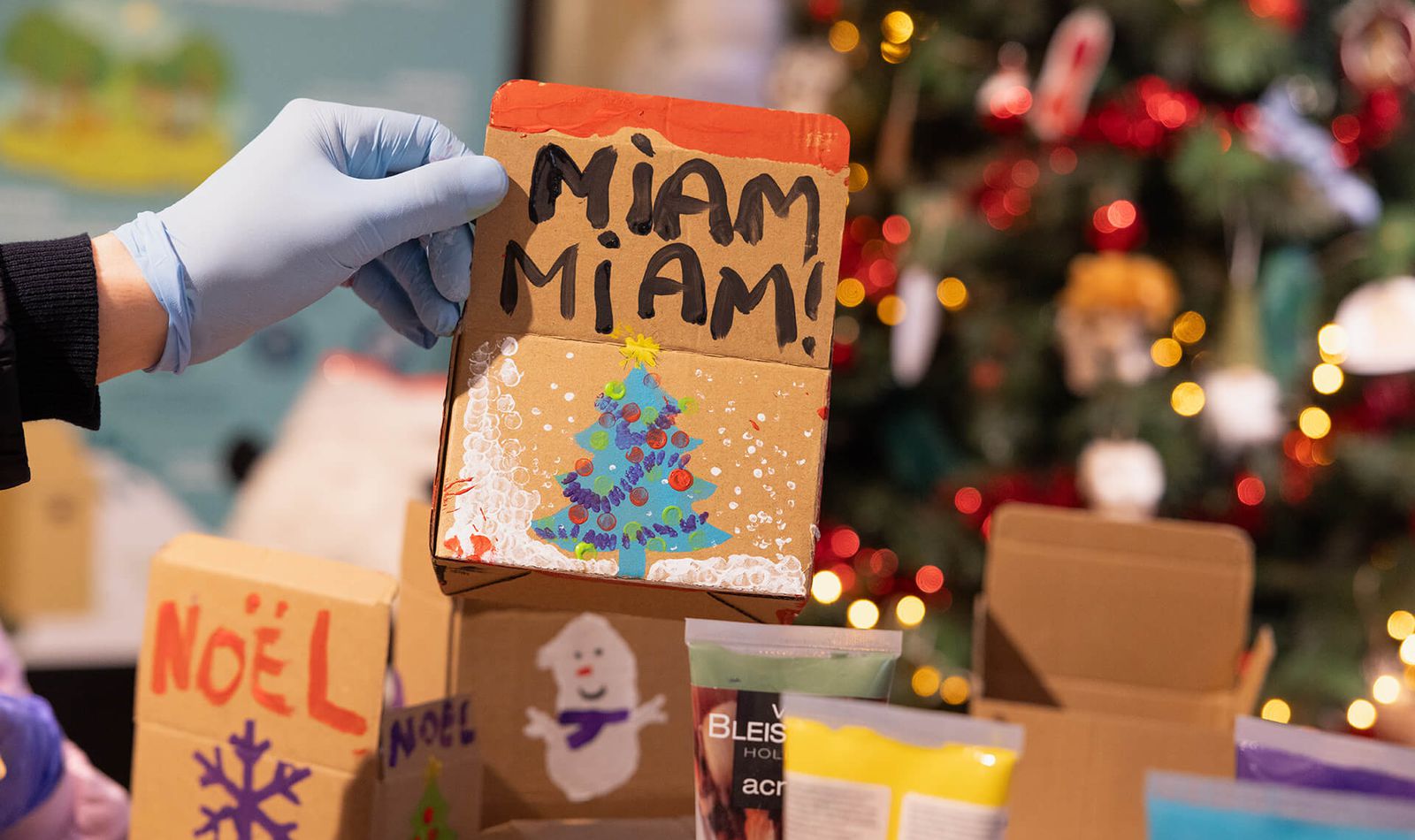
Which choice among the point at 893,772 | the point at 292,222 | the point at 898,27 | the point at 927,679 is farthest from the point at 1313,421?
the point at 292,222

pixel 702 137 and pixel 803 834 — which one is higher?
pixel 702 137

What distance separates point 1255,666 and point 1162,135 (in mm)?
1021

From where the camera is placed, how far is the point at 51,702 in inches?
72.9

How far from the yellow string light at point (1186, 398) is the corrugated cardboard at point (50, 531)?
1.69 m

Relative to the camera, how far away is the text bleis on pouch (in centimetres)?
68

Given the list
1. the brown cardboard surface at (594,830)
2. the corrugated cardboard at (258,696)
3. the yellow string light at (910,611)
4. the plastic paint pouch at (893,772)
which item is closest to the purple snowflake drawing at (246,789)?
the corrugated cardboard at (258,696)

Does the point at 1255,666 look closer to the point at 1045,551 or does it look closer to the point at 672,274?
the point at 1045,551

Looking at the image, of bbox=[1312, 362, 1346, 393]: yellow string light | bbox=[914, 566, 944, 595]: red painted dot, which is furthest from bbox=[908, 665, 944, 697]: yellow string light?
bbox=[1312, 362, 1346, 393]: yellow string light

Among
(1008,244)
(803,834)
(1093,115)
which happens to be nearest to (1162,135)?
(1093,115)

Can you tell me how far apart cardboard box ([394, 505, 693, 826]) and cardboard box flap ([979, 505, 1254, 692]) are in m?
0.25

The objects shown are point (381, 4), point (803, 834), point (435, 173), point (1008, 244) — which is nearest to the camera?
point (803, 834)

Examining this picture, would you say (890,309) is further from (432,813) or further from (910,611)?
(432,813)

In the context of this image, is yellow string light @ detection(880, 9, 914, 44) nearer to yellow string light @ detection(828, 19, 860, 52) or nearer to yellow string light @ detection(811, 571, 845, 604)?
yellow string light @ detection(828, 19, 860, 52)

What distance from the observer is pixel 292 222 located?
0.69 metres
